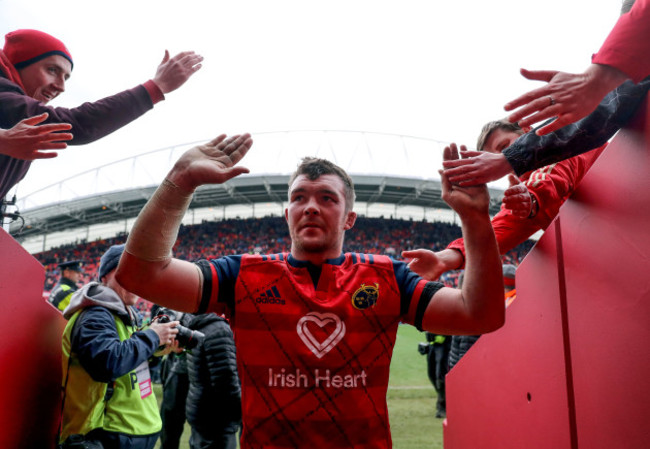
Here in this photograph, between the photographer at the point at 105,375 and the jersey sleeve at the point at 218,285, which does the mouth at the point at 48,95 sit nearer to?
the photographer at the point at 105,375

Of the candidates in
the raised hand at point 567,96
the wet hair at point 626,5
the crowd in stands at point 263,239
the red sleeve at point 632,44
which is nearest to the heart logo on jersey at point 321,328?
the raised hand at point 567,96

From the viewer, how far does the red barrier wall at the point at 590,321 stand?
3.62 ft

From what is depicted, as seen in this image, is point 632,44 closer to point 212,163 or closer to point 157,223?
point 212,163

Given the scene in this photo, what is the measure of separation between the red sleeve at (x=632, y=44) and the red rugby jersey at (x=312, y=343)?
92 centimetres

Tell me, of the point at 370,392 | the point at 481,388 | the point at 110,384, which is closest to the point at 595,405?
the point at 370,392

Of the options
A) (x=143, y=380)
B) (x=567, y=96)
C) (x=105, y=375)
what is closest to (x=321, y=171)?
(x=567, y=96)

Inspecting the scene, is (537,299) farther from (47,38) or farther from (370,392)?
(47,38)

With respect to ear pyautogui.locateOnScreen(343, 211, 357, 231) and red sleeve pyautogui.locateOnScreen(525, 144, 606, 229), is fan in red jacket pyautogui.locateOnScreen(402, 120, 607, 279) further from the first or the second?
ear pyautogui.locateOnScreen(343, 211, 357, 231)

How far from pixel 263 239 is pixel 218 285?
3173 cm

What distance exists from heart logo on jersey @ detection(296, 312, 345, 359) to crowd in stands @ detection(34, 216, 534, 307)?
97.6 ft

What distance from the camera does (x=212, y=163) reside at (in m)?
1.44

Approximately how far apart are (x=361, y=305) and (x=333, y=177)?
555 mm

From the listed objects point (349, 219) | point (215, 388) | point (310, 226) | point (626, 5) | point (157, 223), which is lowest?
point (215, 388)

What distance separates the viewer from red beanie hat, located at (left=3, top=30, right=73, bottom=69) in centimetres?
203
